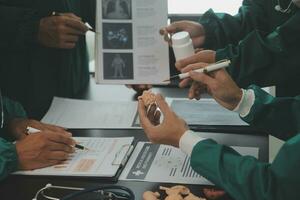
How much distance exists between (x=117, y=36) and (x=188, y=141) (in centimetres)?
64

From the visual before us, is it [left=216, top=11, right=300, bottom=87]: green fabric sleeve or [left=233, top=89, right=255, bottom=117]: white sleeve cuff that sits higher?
[left=216, top=11, right=300, bottom=87]: green fabric sleeve

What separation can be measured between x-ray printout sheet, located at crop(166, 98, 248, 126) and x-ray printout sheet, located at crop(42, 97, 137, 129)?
154mm

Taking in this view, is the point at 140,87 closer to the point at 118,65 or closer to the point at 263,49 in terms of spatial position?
the point at 118,65

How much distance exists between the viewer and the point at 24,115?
5.33 ft

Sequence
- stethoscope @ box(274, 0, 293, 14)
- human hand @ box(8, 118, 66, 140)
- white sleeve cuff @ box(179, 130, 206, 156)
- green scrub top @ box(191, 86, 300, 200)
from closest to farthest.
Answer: green scrub top @ box(191, 86, 300, 200) → white sleeve cuff @ box(179, 130, 206, 156) → human hand @ box(8, 118, 66, 140) → stethoscope @ box(274, 0, 293, 14)

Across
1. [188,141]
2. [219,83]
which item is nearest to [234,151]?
[188,141]

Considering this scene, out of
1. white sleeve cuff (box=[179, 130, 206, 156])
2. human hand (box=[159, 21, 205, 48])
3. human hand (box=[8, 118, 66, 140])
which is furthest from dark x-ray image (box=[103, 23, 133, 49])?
white sleeve cuff (box=[179, 130, 206, 156])

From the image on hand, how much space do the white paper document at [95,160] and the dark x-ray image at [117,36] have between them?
34 cm

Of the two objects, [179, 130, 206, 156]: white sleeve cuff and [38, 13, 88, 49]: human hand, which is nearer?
[179, 130, 206, 156]: white sleeve cuff

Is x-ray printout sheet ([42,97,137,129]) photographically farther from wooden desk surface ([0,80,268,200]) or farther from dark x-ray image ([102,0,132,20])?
dark x-ray image ([102,0,132,20])

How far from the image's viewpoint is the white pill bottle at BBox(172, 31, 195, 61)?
4.27ft

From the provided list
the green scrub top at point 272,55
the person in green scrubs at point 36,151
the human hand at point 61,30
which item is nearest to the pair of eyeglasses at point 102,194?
the person in green scrubs at point 36,151

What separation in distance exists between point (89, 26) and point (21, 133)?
46cm

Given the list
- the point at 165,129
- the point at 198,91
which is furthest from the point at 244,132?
the point at 165,129
